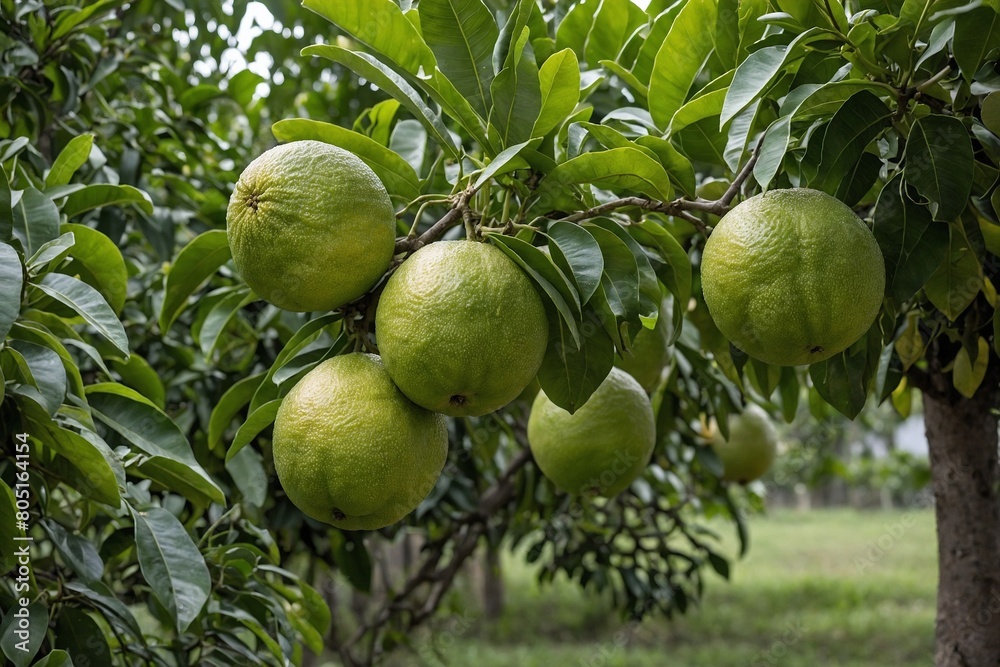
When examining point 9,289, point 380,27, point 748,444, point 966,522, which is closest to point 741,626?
point 748,444

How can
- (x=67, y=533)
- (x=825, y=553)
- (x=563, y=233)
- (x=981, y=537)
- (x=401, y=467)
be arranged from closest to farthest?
(x=401, y=467) < (x=563, y=233) < (x=67, y=533) < (x=981, y=537) < (x=825, y=553)

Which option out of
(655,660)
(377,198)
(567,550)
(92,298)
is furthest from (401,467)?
(655,660)

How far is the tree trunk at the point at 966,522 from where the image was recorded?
190 cm

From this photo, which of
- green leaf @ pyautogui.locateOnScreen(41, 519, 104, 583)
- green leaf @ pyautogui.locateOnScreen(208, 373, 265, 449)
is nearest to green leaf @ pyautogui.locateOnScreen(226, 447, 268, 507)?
green leaf @ pyautogui.locateOnScreen(208, 373, 265, 449)

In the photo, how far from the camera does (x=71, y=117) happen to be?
2.21 m

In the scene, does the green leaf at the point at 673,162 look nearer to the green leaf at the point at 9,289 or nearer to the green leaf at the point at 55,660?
the green leaf at the point at 9,289

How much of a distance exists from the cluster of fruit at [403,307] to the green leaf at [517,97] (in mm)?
187

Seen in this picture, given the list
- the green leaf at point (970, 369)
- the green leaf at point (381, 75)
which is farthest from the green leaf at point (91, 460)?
the green leaf at point (970, 369)

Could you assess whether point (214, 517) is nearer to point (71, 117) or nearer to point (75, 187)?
point (75, 187)

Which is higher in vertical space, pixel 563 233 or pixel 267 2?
pixel 267 2

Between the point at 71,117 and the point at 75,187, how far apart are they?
787 millimetres

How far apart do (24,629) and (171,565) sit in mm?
202

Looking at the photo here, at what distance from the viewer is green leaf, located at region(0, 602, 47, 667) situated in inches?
46.7

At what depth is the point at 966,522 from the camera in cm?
196
